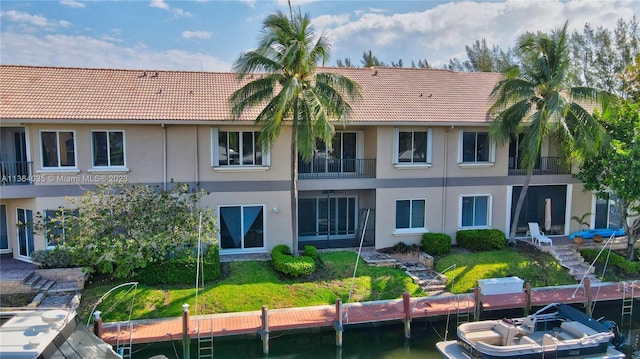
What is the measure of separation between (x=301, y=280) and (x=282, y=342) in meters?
3.32

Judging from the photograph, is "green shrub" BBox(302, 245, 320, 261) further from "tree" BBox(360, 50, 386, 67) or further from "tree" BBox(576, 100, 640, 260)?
"tree" BBox(360, 50, 386, 67)

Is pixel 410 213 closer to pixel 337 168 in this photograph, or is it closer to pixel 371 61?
pixel 337 168

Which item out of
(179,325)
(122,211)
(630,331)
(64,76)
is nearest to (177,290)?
(179,325)

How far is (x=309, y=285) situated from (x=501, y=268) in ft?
28.3

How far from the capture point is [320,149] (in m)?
22.4

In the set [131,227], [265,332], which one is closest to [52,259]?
[131,227]

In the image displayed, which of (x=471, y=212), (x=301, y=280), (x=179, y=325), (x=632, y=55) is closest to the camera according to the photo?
(x=179, y=325)

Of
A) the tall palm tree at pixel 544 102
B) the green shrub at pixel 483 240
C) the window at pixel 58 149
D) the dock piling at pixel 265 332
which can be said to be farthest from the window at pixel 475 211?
the window at pixel 58 149

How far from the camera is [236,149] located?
65.5 feet

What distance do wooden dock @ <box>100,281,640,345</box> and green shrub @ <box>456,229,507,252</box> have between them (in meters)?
3.42

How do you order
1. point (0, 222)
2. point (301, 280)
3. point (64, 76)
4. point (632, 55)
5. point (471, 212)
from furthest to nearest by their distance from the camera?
point (632, 55), point (471, 212), point (64, 76), point (0, 222), point (301, 280)

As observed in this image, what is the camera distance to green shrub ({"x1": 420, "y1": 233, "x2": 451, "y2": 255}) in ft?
68.2

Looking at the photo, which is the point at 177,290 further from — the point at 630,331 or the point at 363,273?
the point at 630,331

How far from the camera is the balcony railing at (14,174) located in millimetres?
17812
